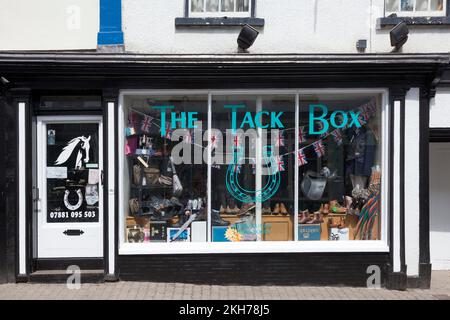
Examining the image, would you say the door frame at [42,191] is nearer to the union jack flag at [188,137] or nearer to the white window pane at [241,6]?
the union jack flag at [188,137]

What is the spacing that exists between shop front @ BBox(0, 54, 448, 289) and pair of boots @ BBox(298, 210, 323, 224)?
2 cm

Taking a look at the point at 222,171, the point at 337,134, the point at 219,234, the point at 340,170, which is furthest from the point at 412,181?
the point at 219,234

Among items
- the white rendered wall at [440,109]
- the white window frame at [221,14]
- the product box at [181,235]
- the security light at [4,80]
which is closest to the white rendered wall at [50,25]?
the security light at [4,80]

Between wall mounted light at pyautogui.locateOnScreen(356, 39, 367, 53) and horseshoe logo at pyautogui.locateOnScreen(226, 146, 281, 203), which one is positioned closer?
wall mounted light at pyautogui.locateOnScreen(356, 39, 367, 53)

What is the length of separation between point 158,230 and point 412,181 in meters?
3.64

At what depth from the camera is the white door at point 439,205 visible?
786cm

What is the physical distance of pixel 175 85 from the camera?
6.93 m

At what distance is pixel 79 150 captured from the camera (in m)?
7.27

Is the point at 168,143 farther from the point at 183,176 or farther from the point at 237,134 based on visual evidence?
the point at 237,134

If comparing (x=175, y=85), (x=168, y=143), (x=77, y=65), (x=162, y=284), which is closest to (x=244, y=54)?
(x=175, y=85)

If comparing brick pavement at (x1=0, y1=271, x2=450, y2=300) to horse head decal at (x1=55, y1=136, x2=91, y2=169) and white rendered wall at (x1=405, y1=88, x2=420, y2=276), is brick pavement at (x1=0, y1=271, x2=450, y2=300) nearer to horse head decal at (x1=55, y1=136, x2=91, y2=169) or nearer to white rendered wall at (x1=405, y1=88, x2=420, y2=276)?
white rendered wall at (x1=405, y1=88, x2=420, y2=276)

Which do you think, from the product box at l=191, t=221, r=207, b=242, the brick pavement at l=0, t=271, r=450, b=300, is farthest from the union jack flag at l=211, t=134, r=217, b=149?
the brick pavement at l=0, t=271, r=450, b=300

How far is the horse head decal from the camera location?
23.8 ft

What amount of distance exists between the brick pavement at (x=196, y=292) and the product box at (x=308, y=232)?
71 centimetres
